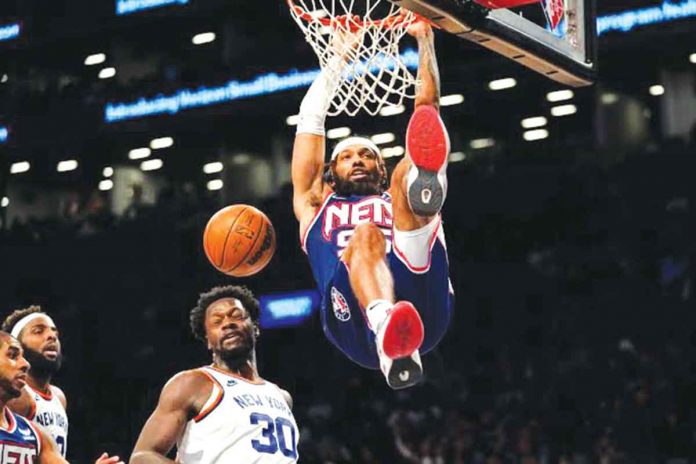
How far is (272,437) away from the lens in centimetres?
667

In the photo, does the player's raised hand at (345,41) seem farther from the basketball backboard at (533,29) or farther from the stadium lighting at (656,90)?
the stadium lighting at (656,90)

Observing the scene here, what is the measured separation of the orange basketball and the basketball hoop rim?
104 centimetres

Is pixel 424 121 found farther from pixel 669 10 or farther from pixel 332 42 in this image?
pixel 669 10

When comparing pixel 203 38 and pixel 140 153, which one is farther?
pixel 140 153

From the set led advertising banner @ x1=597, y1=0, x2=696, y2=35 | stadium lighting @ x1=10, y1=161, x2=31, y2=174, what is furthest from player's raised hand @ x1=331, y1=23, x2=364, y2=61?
stadium lighting @ x1=10, y1=161, x2=31, y2=174

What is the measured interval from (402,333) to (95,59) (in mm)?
11122

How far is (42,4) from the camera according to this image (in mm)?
14867

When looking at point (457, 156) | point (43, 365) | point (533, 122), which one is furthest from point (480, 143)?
point (43, 365)

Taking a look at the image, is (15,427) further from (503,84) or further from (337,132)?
(337,132)

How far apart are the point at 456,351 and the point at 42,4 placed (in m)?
5.72

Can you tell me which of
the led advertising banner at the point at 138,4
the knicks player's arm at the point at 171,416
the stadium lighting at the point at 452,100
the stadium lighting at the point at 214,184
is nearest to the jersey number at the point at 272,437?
the knicks player's arm at the point at 171,416

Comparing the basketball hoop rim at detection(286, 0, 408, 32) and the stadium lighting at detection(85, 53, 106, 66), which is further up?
the stadium lighting at detection(85, 53, 106, 66)

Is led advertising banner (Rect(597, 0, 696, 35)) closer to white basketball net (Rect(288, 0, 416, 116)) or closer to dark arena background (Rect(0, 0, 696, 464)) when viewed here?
dark arena background (Rect(0, 0, 696, 464))

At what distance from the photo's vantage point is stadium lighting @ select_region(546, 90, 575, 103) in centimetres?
1623
